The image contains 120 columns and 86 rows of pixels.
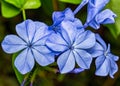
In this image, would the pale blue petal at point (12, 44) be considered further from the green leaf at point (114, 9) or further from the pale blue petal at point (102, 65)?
the green leaf at point (114, 9)

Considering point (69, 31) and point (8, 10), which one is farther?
point (8, 10)

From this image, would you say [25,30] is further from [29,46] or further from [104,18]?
[104,18]

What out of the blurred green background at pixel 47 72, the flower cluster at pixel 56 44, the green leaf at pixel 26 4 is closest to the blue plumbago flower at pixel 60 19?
the flower cluster at pixel 56 44

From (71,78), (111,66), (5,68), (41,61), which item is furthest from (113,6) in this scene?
(5,68)

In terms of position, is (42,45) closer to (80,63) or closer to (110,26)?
(80,63)

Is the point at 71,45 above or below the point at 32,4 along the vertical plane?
below

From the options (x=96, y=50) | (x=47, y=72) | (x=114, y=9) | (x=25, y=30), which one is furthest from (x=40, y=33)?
(x=47, y=72)

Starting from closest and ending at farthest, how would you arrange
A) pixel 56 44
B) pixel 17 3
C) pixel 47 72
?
pixel 56 44 < pixel 17 3 < pixel 47 72
